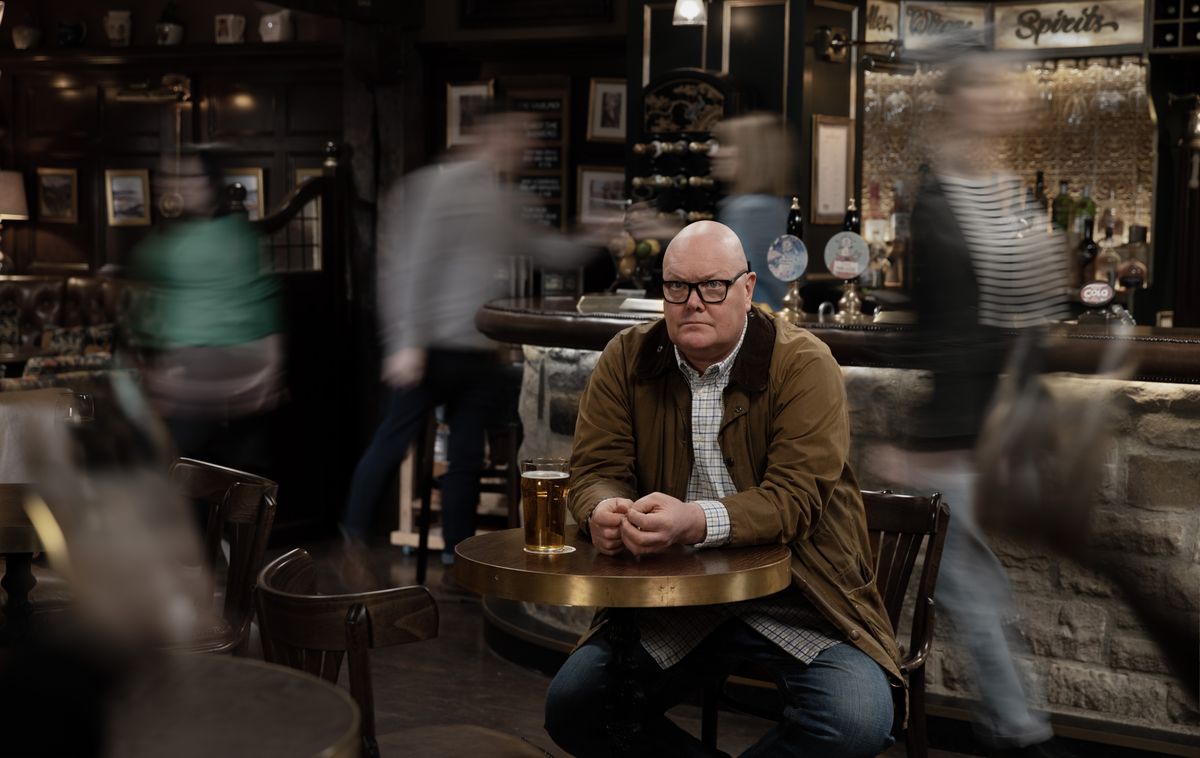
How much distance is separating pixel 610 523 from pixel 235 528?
115cm

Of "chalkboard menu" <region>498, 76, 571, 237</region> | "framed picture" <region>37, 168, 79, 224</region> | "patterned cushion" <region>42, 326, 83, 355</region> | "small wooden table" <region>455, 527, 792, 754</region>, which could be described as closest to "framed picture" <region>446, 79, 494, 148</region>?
"chalkboard menu" <region>498, 76, 571, 237</region>

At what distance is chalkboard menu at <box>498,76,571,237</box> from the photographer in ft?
26.3

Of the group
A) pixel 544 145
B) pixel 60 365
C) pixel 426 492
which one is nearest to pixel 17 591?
pixel 426 492

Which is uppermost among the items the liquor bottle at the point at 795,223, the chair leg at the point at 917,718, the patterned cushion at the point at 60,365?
the liquor bottle at the point at 795,223

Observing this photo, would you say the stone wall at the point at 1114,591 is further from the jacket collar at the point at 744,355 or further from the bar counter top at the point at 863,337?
the jacket collar at the point at 744,355

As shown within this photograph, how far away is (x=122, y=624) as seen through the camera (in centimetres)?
140

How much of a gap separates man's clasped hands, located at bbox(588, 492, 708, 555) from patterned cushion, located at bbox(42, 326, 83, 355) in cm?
730

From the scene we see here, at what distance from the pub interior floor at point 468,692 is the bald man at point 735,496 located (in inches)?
44.2

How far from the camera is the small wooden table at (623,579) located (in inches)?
98.3

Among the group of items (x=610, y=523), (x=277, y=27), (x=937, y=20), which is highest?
(x=277, y=27)

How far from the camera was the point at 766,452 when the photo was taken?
118 inches

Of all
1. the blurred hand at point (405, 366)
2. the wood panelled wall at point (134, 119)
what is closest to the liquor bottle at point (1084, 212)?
the blurred hand at point (405, 366)

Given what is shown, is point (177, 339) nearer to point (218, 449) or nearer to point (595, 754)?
point (218, 449)

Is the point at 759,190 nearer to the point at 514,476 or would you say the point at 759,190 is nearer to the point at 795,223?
the point at 795,223
